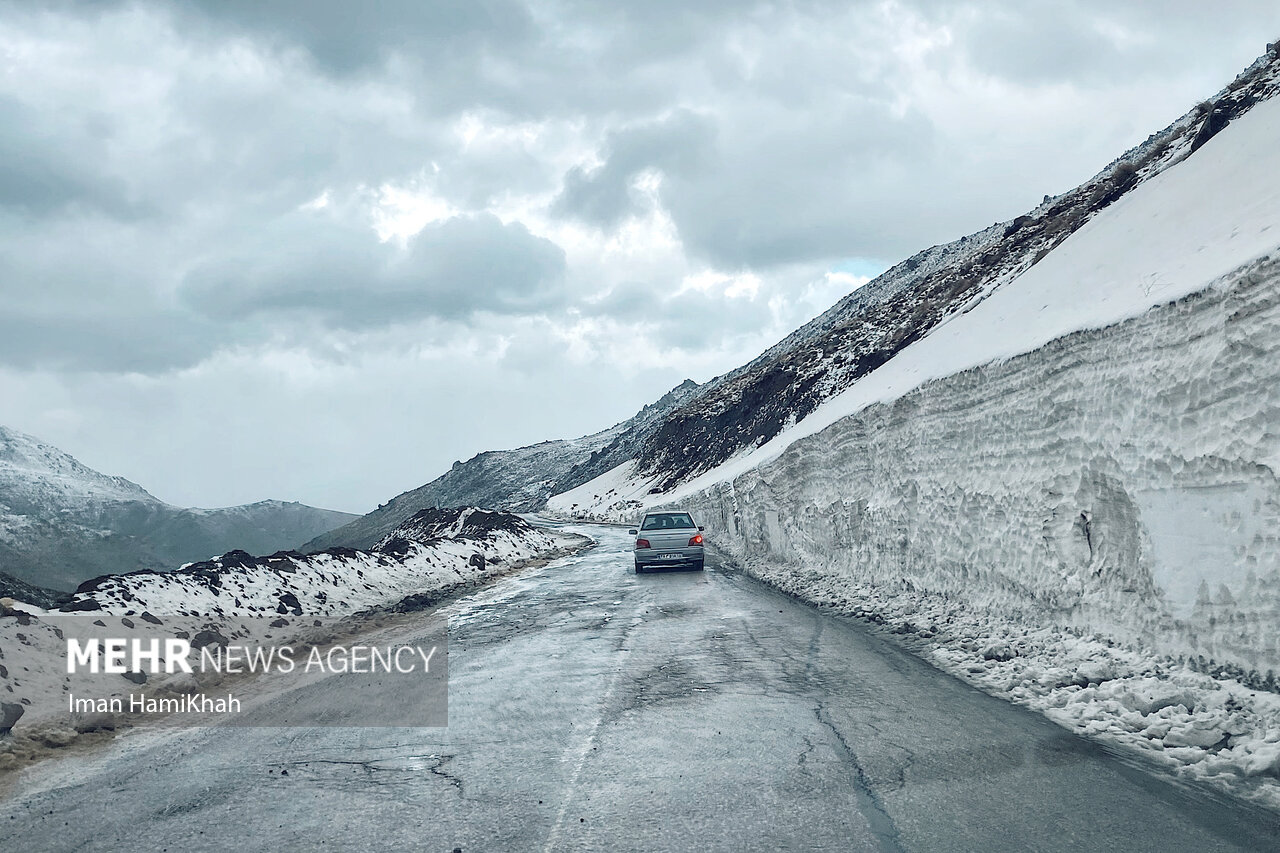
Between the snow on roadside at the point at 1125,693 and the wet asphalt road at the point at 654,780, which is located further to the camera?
the snow on roadside at the point at 1125,693

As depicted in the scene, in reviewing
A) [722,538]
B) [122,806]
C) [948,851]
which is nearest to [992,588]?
[948,851]

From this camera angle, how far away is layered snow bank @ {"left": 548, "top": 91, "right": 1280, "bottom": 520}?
1012cm

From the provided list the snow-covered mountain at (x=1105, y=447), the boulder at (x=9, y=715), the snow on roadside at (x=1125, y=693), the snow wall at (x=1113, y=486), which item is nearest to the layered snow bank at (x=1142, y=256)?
the snow-covered mountain at (x=1105, y=447)

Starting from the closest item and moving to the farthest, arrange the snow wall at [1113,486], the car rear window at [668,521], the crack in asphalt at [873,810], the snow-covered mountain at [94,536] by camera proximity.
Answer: the crack in asphalt at [873,810] → the snow wall at [1113,486] → the car rear window at [668,521] → the snow-covered mountain at [94,536]

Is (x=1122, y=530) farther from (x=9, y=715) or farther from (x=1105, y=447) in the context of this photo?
(x=9, y=715)

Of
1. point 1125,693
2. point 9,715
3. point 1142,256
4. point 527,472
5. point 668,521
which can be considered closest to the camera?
point 9,715

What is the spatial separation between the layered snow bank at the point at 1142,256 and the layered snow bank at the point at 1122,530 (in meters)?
0.61

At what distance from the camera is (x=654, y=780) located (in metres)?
5.79

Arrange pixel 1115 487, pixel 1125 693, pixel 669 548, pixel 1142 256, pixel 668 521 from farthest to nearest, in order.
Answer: pixel 668 521
pixel 669 548
pixel 1142 256
pixel 1115 487
pixel 1125 693

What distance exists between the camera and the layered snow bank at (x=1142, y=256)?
1012 cm

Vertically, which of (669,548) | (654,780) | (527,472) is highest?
(527,472)

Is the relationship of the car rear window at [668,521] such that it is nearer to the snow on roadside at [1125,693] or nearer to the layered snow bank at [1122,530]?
the layered snow bank at [1122,530]

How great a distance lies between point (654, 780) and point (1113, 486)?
6699 mm

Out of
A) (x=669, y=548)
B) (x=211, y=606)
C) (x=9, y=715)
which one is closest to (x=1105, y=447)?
(x=9, y=715)
